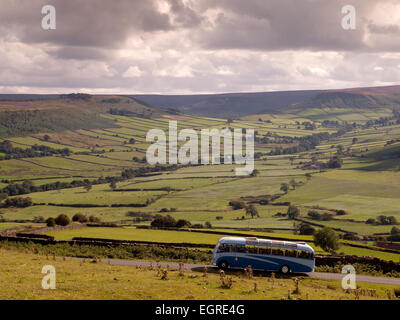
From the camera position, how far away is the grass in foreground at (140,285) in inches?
1283

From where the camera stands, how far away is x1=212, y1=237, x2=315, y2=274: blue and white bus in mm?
46688

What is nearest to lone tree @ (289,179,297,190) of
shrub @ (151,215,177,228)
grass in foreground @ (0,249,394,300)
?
shrub @ (151,215,177,228)

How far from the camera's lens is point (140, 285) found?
35781 millimetres

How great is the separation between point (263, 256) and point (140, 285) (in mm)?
15060

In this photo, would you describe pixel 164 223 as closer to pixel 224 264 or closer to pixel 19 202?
pixel 224 264

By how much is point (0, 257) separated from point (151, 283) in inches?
889

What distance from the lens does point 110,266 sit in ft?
155

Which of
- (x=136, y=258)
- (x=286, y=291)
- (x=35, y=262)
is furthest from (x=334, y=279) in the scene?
(x=35, y=262)

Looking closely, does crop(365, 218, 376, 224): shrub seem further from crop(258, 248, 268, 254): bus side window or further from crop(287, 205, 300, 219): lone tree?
crop(258, 248, 268, 254): bus side window

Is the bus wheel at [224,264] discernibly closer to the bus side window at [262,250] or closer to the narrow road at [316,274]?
the narrow road at [316,274]

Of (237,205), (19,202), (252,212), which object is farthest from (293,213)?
(19,202)

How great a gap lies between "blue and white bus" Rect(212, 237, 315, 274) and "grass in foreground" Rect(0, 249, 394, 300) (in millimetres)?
2859

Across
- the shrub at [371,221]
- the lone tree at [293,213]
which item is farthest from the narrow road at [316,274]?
the lone tree at [293,213]
